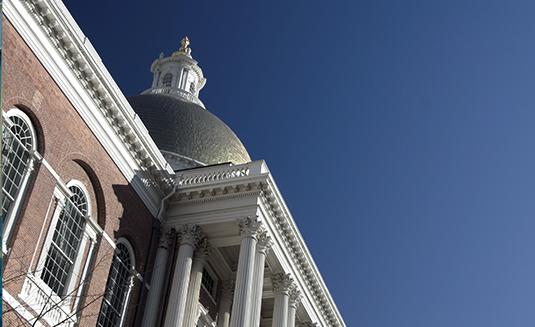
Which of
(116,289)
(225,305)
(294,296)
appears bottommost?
(116,289)

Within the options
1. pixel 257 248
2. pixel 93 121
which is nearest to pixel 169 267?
pixel 257 248

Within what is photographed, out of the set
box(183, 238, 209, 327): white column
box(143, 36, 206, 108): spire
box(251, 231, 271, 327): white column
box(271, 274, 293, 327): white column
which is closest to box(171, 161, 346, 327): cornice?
box(271, 274, 293, 327): white column

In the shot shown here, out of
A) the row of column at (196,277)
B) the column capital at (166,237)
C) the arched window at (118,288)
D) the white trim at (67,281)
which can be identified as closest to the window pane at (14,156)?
the white trim at (67,281)

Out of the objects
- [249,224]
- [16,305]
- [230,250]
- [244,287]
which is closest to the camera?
[16,305]

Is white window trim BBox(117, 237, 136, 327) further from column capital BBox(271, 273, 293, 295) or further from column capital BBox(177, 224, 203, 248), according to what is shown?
column capital BBox(271, 273, 293, 295)

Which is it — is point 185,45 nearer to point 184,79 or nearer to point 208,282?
point 184,79

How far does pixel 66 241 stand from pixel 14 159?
124 inches

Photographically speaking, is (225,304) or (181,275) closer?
(181,275)

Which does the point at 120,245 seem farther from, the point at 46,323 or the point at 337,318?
the point at 337,318

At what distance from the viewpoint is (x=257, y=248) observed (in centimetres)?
2495

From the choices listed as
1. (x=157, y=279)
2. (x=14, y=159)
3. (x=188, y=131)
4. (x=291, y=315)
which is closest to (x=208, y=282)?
(x=291, y=315)

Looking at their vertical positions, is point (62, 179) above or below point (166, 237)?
below

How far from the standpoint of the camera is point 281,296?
27359mm

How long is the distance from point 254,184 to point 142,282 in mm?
5200
